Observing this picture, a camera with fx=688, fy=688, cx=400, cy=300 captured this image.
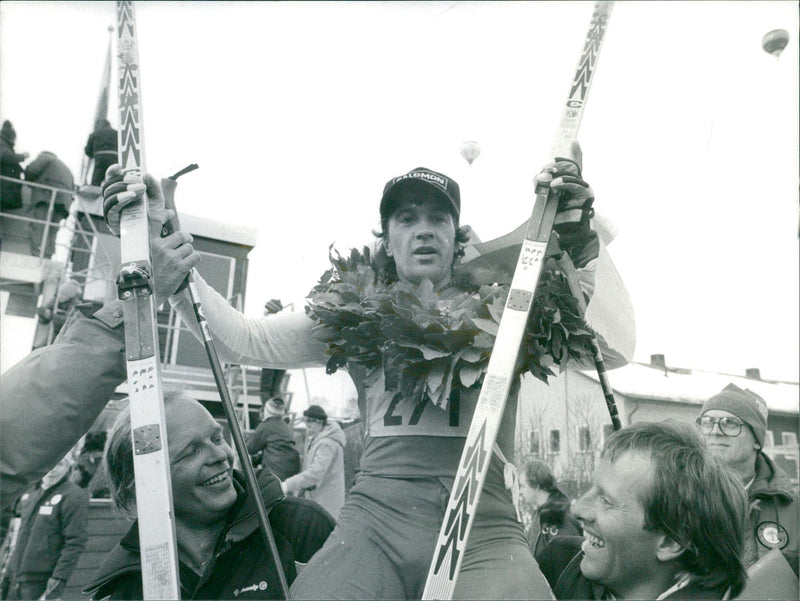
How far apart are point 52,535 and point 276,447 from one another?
6.39ft

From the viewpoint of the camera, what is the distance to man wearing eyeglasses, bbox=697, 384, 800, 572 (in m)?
3.29

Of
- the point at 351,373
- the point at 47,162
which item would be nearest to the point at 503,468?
the point at 351,373

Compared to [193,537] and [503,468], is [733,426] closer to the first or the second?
[503,468]

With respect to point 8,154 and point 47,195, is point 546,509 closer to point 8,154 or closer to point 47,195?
point 8,154

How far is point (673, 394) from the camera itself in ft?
82.0

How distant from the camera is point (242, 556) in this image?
2.40 metres

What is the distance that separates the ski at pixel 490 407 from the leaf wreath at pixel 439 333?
143 millimetres

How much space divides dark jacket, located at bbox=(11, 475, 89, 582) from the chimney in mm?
30306

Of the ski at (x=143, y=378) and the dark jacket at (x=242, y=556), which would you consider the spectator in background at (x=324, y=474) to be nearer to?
the dark jacket at (x=242, y=556)

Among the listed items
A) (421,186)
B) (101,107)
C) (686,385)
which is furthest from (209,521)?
(686,385)

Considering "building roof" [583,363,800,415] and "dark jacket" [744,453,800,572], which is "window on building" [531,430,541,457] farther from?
"dark jacket" [744,453,800,572]

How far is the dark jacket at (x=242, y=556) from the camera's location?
7.48 ft

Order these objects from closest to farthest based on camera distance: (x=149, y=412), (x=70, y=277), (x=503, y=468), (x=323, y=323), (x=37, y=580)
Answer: (x=149, y=412) < (x=503, y=468) < (x=323, y=323) < (x=37, y=580) < (x=70, y=277)

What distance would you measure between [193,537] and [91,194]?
792cm
